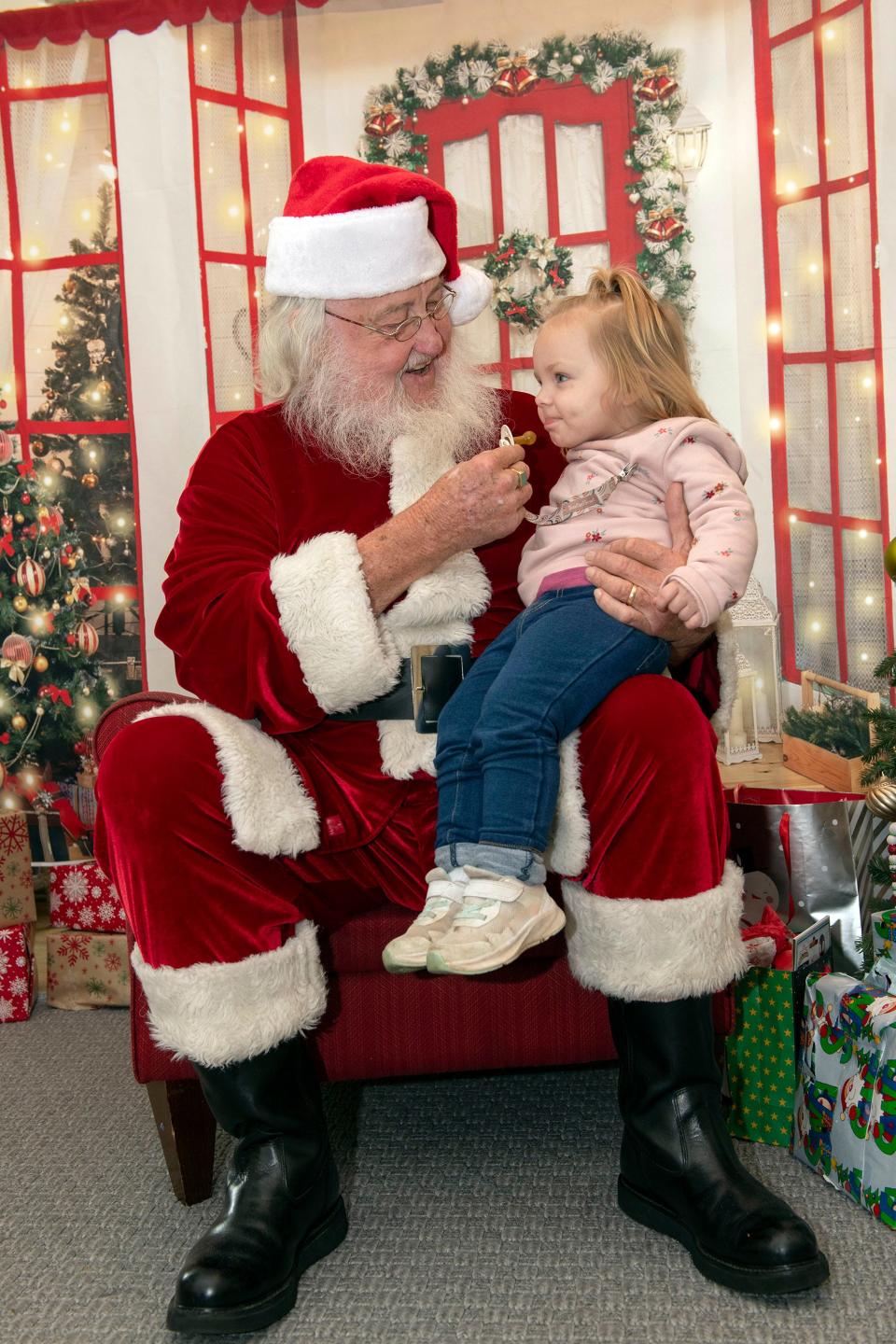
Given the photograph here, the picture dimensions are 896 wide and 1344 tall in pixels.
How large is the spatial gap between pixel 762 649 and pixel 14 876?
1978mm

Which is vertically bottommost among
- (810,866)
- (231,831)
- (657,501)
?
(810,866)

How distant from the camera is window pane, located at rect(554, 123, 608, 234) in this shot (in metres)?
3.41

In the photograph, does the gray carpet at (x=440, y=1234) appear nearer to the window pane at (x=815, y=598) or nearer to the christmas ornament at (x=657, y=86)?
the window pane at (x=815, y=598)

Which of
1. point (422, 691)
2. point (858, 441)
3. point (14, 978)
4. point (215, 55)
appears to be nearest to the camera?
point (422, 691)

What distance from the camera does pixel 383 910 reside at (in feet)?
6.14

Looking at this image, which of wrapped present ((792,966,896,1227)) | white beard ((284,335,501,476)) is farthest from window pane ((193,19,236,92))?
wrapped present ((792,966,896,1227))

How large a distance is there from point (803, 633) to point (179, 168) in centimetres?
231

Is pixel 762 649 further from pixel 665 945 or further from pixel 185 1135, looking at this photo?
pixel 185 1135

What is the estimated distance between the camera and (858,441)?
3145 mm

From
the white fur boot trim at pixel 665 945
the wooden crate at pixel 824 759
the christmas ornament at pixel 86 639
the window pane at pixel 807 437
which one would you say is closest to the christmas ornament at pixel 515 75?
the window pane at pixel 807 437

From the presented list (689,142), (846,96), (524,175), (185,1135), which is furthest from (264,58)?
(185,1135)

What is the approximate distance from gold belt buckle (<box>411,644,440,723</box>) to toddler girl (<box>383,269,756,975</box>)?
0.11m

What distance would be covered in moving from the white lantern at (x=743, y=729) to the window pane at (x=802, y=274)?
0.89 meters

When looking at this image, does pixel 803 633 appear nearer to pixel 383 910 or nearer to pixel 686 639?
pixel 686 639
